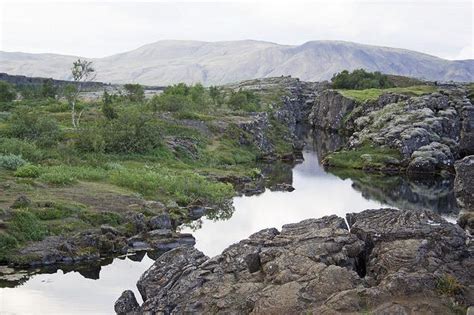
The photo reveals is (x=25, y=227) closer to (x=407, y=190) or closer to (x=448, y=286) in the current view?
(x=448, y=286)

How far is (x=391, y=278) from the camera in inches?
1040

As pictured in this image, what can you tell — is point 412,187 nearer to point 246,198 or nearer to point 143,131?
point 246,198

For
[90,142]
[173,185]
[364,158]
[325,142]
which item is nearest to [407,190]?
[364,158]

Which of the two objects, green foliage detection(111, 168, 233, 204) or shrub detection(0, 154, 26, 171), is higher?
shrub detection(0, 154, 26, 171)

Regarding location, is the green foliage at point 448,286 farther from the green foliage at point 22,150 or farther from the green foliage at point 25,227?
the green foliage at point 22,150

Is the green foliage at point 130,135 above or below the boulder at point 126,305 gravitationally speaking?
above

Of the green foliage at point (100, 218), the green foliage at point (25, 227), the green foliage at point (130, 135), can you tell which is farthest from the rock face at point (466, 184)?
the green foliage at point (130, 135)

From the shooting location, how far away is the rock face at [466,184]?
46031 mm

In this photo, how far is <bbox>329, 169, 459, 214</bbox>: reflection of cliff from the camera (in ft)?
235

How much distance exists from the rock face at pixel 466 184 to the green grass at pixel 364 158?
177ft

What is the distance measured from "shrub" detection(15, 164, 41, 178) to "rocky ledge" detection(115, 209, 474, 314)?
101ft

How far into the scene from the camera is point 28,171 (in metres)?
58.7

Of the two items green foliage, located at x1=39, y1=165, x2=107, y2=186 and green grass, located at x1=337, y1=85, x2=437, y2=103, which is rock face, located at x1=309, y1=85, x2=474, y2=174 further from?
green foliage, located at x1=39, y1=165, x2=107, y2=186

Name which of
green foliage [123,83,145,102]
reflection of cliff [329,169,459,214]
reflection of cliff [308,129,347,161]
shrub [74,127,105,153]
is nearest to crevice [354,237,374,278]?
reflection of cliff [329,169,459,214]
